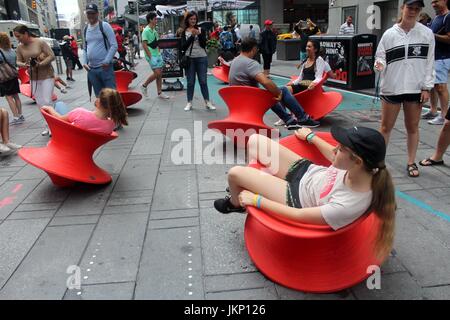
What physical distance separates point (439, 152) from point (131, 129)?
4.74m

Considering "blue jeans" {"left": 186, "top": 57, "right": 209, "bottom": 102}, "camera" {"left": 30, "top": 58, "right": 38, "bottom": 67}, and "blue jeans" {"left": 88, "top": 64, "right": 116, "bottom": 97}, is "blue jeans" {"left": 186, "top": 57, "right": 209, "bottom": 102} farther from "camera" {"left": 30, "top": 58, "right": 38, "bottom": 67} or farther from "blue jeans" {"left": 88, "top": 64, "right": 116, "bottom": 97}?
"camera" {"left": 30, "top": 58, "right": 38, "bottom": 67}

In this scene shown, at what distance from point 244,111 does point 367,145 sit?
3454mm

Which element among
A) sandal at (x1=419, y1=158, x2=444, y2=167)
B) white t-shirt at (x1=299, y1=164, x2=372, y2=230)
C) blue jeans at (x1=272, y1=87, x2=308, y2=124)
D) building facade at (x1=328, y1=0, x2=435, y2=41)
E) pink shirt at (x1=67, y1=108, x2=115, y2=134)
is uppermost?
building facade at (x1=328, y1=0, x2=435, y2=41)

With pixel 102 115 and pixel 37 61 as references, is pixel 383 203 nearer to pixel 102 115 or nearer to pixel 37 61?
pixel 102 115

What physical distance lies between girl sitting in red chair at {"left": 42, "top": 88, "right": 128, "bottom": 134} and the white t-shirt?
2.44 metres

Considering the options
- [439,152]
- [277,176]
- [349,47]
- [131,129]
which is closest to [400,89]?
[439,152]

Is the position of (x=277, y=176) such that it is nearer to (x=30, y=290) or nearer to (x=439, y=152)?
(x=30, y=290)

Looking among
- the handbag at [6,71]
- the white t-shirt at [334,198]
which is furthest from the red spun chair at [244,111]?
the handbag at [6,71]

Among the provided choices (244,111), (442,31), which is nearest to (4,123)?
(244,111)

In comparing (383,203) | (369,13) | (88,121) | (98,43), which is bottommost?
(383,203)

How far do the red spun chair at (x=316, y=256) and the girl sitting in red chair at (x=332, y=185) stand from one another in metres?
0.08

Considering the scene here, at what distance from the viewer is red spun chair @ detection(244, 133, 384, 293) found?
2.50 metres

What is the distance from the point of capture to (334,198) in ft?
7.84

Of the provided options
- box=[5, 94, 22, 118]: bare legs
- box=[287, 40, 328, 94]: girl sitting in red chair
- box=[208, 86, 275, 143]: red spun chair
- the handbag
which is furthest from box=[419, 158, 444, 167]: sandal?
box=[5, 94, 22, 118]: bare legs
